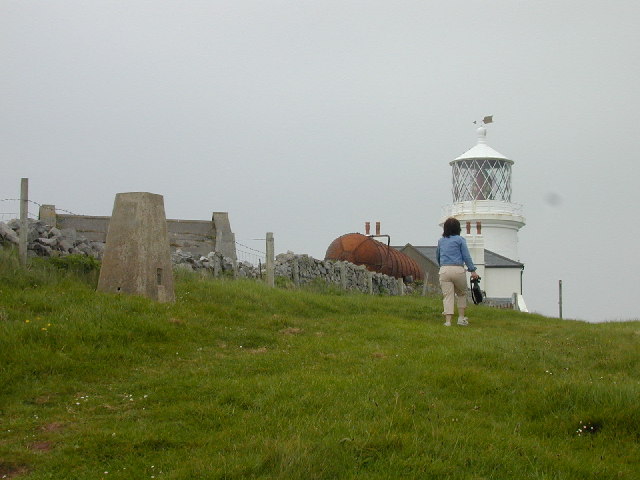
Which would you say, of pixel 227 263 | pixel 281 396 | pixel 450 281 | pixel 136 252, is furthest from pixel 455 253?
pixel 281 396

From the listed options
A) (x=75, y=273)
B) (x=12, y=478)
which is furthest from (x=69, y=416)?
(x=75, y=273)

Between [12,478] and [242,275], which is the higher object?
[242,275]

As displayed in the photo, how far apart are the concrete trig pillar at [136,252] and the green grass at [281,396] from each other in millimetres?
448

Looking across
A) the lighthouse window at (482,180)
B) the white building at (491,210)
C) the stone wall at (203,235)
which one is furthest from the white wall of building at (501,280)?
the stone wall at (203,235)

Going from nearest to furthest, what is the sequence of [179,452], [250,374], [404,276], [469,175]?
[179,452] < [250,374] < [404,276] < [469,175]

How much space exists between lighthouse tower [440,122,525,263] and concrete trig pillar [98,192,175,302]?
3230cm

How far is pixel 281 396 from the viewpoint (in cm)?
711

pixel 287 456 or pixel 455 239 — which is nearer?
pixel 287 456

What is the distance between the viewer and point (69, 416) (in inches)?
263

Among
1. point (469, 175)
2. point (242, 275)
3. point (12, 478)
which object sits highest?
point (469, 175)

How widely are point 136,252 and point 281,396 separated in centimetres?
524

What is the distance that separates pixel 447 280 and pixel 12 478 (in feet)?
31.3

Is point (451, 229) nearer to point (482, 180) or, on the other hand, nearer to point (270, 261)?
point (270, 261)

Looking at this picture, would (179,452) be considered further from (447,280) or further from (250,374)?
(447,280)
